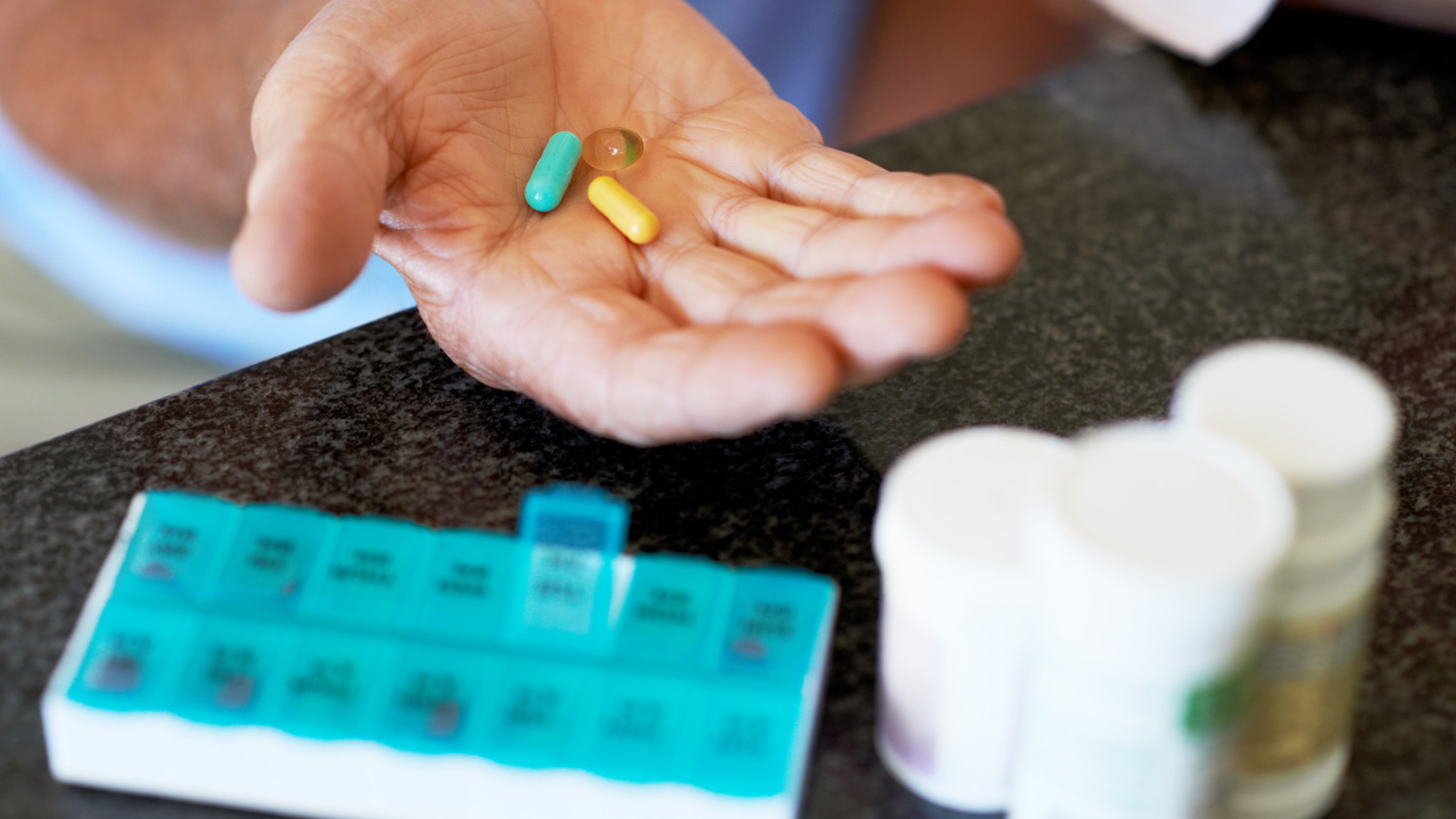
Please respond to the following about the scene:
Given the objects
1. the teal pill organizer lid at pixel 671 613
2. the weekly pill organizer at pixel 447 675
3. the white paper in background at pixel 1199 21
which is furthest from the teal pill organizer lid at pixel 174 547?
the white paper in background at pixel 1199 21

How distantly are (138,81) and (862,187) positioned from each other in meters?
1.03

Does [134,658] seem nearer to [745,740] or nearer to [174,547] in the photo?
[174,547]

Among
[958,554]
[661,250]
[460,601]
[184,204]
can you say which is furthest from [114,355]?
[958,554]

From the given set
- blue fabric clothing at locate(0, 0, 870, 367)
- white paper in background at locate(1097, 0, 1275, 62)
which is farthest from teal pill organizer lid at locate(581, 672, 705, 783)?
blue fabric clothing at locate(0, 0, 870, 367)

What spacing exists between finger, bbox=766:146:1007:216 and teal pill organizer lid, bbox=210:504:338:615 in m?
0.39

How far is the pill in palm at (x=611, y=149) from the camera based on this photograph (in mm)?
917

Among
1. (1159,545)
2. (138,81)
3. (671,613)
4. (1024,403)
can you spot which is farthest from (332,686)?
(138,81)

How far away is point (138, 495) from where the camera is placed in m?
0.69

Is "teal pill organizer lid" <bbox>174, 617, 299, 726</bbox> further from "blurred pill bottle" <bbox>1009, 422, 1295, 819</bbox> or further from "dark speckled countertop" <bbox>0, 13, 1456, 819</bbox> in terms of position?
"blurred pill bottle" <bbox>1009, 422, 1295, 819</bbox>

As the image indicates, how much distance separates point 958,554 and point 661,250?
0.38 meters

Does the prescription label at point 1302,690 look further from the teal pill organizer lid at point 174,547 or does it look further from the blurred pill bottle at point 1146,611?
the teal pill organizer lid at point 174,547

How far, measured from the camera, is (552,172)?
0.88m

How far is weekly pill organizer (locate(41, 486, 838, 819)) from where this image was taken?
569 mm

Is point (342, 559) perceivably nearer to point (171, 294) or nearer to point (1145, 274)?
point (1145, 274)
